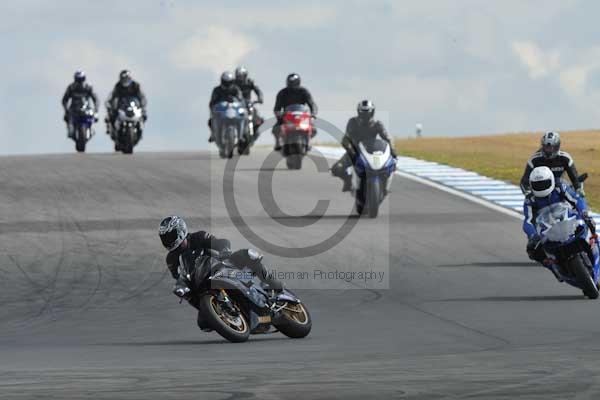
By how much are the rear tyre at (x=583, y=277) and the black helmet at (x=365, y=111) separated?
26.2 feet

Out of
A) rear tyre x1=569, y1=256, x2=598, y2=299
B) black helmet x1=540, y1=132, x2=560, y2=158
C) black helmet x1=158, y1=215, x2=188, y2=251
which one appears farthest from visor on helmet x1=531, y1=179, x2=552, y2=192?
black helmet x1=158, y1=215, x2=188, y2=251

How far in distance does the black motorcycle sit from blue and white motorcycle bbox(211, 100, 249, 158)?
62.0 feet

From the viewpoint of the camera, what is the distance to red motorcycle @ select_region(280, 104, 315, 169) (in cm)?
2967

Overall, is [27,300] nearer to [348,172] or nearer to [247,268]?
[247,268]

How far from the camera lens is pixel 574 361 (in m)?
10.4

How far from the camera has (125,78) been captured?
115 ft

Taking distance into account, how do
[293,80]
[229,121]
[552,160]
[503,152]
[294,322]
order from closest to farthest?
A: [294,322], [552,160], [293,80], [229,121], [503,152]

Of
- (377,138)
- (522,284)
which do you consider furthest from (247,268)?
(377,138)

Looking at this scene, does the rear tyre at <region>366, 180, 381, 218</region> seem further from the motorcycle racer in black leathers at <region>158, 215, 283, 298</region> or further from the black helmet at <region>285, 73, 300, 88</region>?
the motorcycle racer in black leathers at <region>158, 215, 283, 298</region>

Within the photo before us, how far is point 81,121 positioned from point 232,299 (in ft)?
82.3

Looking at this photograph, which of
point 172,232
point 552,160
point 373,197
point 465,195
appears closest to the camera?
point 172,232

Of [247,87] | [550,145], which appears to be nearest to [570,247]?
[550,145]

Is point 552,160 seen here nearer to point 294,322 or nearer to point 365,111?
point 365,111

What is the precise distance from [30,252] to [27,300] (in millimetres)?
3640
